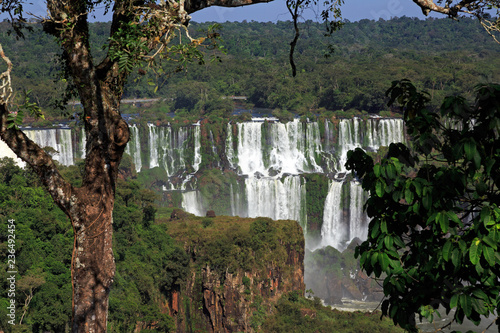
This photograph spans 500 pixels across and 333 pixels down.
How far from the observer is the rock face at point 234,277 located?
2381 centimetres

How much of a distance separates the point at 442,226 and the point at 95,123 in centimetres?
251

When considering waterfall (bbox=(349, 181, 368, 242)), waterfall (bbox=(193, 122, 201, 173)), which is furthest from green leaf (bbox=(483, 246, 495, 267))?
waterfall (bbox=(193, 122, 201, 173))

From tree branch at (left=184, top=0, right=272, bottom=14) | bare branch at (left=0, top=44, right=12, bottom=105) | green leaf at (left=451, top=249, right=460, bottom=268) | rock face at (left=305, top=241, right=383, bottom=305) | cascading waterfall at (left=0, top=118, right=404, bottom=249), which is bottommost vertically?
rock face at (left=305, top=241, right=383, bottom=305)

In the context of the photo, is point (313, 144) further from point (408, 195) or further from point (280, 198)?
point (408, 195)

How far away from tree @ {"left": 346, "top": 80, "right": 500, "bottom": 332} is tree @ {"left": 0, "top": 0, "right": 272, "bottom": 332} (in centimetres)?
175

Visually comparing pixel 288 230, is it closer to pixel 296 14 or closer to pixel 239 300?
pixel 239 300

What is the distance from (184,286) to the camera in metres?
25.1

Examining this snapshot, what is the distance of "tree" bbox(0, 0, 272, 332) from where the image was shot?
14.1 ft

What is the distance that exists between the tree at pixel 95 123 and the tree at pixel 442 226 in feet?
5.75

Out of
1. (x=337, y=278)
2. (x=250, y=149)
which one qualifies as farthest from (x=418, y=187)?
(x=250, y=149)

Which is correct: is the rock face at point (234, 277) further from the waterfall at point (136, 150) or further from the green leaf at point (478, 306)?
the green leaf at point (478, 306)

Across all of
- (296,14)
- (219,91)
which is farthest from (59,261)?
(219,91)

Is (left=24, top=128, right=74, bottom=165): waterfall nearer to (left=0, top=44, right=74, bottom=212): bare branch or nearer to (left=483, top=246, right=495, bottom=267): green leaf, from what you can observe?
(left=0, top=44, right=74, bottom=212): bare branch

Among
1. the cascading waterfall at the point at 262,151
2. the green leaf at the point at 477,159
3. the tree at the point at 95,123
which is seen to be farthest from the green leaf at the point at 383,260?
the cascading waterfall at the point at 262,151
